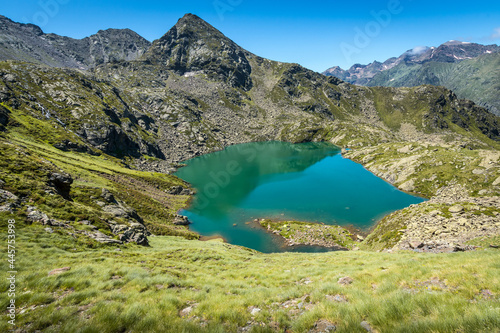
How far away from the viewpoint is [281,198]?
84438mm

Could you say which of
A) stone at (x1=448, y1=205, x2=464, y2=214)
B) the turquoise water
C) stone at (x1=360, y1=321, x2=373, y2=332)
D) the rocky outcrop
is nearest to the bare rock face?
the turquoise water

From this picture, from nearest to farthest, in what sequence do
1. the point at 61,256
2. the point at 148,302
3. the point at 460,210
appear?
the point at 148,302
the point at 61,256
the point at 460,210

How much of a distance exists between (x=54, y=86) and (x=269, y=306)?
673 ft

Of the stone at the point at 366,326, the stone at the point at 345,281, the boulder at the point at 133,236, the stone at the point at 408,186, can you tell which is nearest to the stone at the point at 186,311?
the stone at the point at 366,326

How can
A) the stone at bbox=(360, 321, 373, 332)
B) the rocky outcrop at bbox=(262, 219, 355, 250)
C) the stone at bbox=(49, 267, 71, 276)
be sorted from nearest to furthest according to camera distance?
the stone at bbox=(360, 321, 373, 332)
the stone at bbox=(49, 267, 71, 276)
the rocky outcrop at bbox=(262, 219, 355, 250)

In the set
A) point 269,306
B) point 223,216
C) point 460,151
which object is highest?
point 460,151

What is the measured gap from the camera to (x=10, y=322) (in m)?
7.95

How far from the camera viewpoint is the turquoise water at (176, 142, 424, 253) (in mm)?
62656

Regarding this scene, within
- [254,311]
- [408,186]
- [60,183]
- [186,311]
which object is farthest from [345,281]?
[408,186]

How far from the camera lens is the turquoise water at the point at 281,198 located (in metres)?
62.7

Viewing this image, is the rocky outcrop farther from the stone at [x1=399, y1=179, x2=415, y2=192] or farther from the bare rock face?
the stone at [x1=399, y1=179, x2=415, y2=192]

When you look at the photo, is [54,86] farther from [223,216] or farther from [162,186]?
[223,216]

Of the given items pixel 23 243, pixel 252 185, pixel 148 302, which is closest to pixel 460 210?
pixel 148 302

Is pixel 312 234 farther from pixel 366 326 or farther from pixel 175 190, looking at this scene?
pixel 175 190
